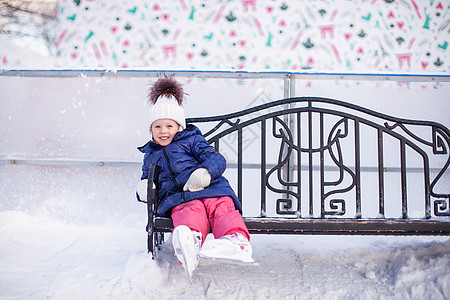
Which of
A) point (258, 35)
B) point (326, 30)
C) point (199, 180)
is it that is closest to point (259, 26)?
point (258, 35)

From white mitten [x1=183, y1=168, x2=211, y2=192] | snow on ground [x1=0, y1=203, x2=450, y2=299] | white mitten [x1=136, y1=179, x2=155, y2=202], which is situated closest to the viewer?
snow on ground [x1=0, y1=203, x2=450, y2=299]

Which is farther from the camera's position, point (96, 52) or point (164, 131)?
point (96, 52)

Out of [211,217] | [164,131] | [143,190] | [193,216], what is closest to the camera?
[193,216]

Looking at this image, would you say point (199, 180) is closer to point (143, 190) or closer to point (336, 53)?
point (143, 190)

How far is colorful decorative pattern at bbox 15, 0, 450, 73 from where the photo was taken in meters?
3.34

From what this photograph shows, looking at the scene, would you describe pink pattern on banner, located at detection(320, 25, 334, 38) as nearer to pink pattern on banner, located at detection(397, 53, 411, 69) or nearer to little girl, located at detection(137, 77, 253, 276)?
pink pattern on banner, located at detection(397, 53, 411, 69)

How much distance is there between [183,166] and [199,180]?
0.85 feet

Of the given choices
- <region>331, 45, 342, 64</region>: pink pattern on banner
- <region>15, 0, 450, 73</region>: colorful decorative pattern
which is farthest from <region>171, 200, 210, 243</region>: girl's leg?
<region>331, 45, 342, 64</region>: pink pattern on banner

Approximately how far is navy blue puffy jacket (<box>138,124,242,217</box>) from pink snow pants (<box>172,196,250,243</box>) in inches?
1.7

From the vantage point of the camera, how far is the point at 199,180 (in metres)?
2.24

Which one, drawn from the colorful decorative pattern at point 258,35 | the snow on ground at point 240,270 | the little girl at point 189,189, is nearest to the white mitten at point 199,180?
the little girl at point 189,189

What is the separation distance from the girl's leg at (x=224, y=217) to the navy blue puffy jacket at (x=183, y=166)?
0.15ft

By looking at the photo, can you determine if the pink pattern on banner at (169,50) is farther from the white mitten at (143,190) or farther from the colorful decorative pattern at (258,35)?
the white mitten at (143,190)

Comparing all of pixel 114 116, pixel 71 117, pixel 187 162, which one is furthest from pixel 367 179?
pixel 71 117
